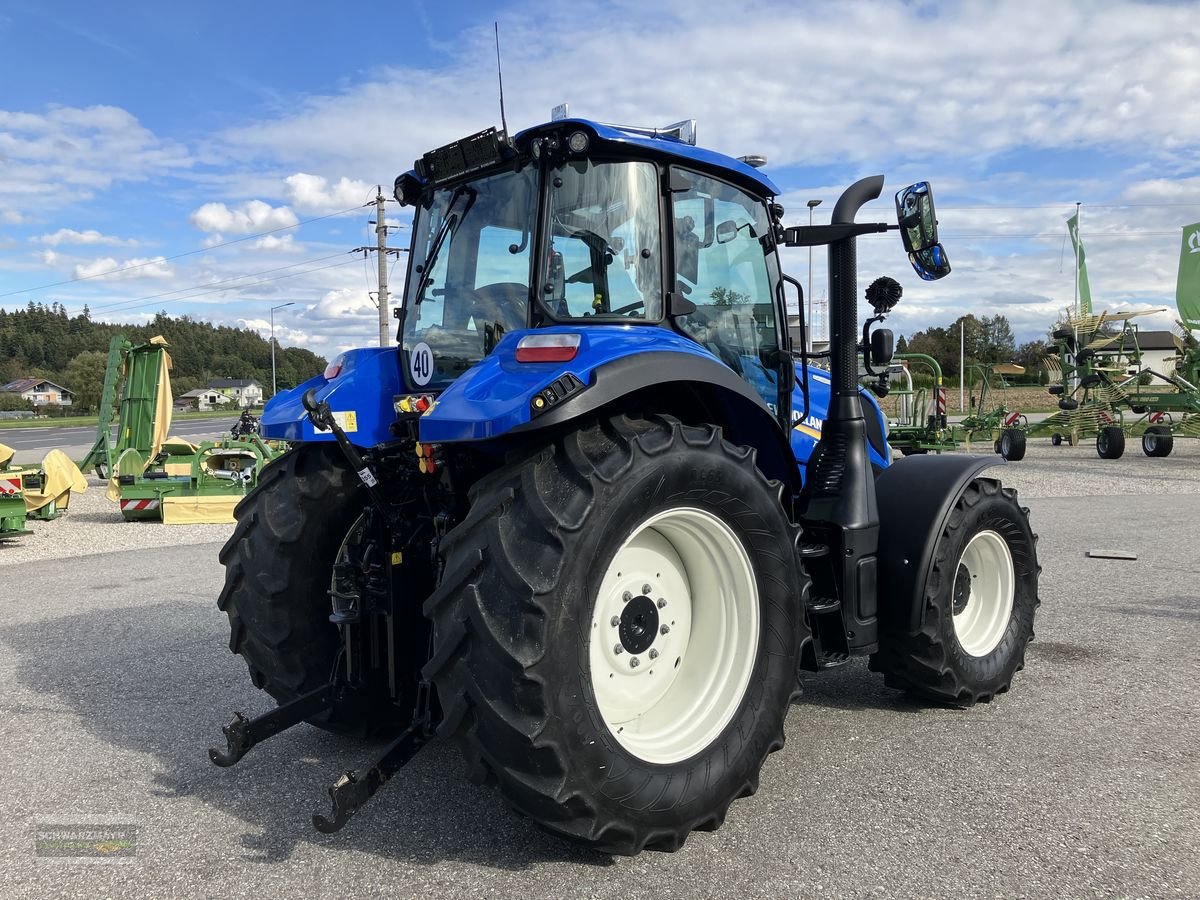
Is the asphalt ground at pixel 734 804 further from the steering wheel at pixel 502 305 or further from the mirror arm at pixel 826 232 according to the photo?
the mirror arm at pixel 826 232

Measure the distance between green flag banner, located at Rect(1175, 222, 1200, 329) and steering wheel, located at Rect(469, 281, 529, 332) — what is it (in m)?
18.8

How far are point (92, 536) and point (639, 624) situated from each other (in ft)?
32.3

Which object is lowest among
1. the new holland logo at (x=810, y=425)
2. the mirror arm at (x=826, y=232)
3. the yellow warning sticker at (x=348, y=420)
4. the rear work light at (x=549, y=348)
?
the new holland logo at (x=810, y=425)

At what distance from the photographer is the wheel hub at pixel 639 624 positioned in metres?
3.05

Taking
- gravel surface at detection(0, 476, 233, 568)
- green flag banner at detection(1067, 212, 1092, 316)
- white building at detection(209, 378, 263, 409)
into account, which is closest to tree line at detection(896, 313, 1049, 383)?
green flag banner at detection(1067, 212, 1092, 316)

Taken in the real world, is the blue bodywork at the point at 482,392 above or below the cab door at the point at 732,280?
below

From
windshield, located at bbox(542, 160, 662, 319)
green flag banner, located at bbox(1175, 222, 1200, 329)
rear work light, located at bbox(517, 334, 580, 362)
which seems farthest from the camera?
green flag banner, located at bbox(1175, 222, 1200, 329)

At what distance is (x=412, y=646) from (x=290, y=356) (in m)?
103

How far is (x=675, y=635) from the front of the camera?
326cm

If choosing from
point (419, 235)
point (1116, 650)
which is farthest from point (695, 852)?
point (1116, 650)

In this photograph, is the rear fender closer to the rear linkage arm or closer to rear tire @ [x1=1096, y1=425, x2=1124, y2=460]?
the rear linkage arm

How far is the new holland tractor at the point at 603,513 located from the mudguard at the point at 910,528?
14 millimetres

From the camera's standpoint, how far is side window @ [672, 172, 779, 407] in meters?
3.66

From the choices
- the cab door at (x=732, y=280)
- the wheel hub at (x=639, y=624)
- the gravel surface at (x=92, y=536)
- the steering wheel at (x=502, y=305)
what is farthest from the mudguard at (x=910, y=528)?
the gravel surface at (x=92, y=536)
